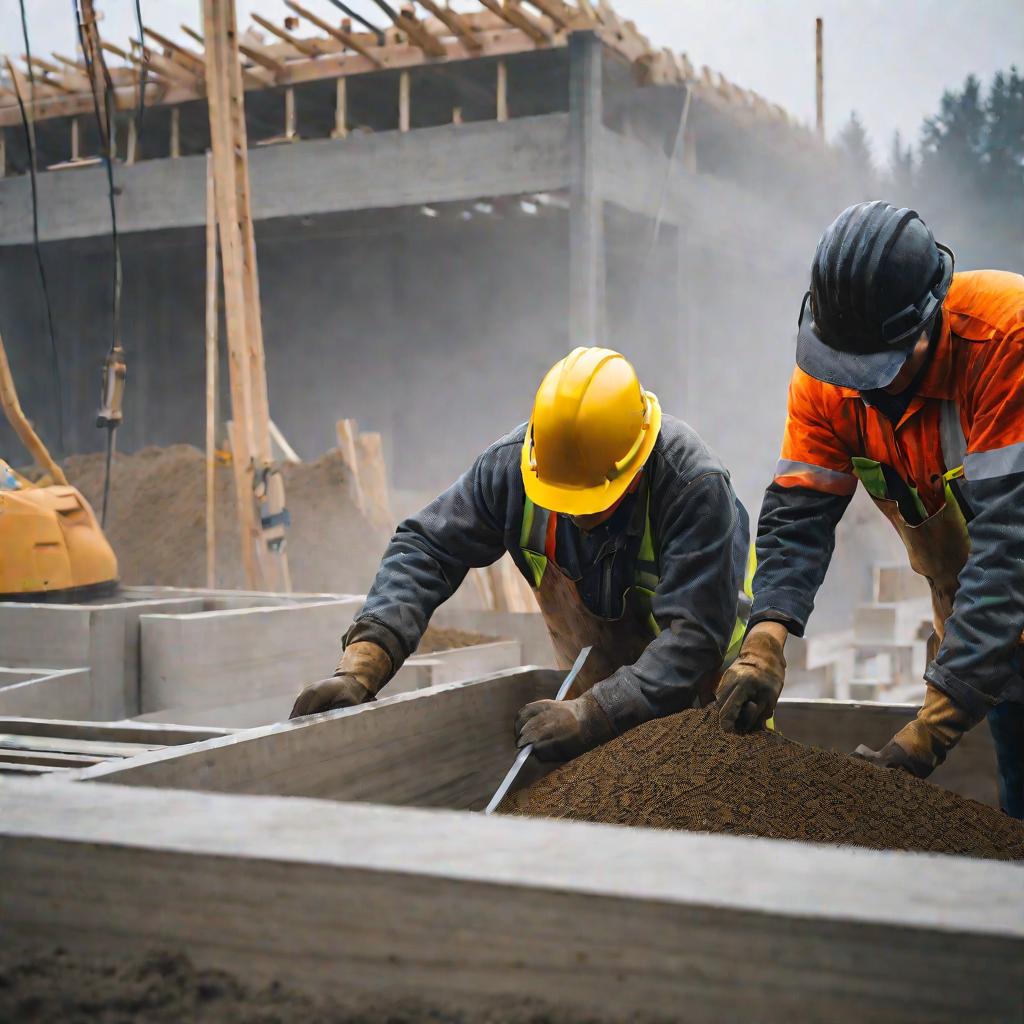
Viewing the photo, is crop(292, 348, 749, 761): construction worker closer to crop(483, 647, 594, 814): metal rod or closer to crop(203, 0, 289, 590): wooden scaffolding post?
crop(483, 647, 594, 814): metal rod

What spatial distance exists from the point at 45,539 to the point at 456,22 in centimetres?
833

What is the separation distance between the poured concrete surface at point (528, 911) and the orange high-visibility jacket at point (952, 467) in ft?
4.89

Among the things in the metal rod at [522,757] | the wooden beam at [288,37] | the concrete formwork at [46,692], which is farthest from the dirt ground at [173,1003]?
the wooden beam at [288,37]

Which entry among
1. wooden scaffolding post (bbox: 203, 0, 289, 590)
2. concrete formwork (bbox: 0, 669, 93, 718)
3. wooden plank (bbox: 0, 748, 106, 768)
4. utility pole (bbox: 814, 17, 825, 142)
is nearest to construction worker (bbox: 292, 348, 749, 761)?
wooden plank (bbox: 0, 748, 106, 768)

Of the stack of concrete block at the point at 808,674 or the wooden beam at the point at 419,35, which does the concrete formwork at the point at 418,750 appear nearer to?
the stack of concrete block at the point at 808,674

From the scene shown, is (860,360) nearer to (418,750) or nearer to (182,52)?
(418,750)

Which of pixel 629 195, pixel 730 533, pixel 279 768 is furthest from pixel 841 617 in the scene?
pixel 279 768

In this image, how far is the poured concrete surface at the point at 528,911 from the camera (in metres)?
1.07

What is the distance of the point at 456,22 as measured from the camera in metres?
12.8

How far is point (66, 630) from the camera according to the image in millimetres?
5875

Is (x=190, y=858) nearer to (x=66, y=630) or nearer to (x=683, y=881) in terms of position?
(x=683, y=881)

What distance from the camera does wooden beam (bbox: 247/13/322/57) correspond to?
13.6m

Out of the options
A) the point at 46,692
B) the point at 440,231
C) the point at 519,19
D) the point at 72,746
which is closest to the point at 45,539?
the point at 46,692

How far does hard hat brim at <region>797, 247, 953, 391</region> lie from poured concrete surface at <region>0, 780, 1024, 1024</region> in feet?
5.61
